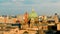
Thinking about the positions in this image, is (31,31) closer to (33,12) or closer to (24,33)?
(24,33)

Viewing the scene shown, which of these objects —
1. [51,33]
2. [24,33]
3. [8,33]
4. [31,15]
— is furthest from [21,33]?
[31,15]

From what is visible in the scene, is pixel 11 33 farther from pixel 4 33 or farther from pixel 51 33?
pixel 51 33

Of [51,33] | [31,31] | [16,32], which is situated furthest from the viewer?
[31,31]

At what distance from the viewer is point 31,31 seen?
1357 inches

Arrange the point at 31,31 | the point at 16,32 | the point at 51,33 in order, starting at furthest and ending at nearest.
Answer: the point at 31,31 → the point at 16,32 → the point at 51,33

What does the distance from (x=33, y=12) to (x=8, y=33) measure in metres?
26.2

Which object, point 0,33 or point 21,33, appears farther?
point 21,33

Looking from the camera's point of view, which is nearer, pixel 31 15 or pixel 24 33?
pixel 24 33

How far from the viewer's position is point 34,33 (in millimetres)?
32719

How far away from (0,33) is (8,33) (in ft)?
3.69

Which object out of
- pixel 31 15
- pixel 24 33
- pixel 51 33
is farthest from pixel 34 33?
pixel 31 15

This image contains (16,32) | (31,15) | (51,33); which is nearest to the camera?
(51,33)

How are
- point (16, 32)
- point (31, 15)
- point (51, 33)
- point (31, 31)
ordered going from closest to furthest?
point (51, 33), point (16, 32), point (31, 31), point (31, 15)

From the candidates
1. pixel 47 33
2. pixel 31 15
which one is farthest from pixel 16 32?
pixel 31 15
